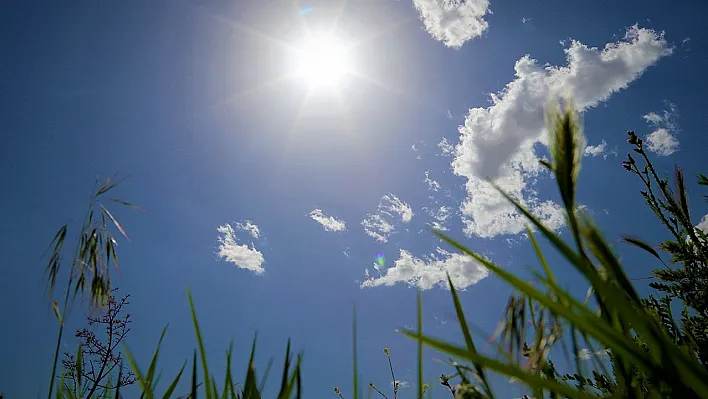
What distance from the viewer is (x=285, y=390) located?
36.1 inches

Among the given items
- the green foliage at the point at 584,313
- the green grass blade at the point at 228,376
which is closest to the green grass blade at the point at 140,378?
the green grass blade at the point at 228,376

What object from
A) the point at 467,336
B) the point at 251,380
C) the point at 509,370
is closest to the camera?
the point at 509,370

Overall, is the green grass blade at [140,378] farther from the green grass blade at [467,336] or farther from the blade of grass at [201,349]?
the green grass blade at [467,336]

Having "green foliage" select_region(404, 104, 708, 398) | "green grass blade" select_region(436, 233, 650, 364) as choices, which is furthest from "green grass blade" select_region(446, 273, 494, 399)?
"green grass blade" select_region(436, 233, 650, 364)

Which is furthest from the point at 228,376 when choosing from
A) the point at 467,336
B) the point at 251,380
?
the point at 467,336

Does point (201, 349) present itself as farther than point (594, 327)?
Yes

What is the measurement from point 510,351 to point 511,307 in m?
0.10

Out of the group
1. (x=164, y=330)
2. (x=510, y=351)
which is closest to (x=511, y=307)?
(x=510, y=351)

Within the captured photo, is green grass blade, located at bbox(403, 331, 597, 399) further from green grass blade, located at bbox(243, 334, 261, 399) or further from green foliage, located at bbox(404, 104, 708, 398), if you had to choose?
green grass blade, located at bbox(243, 334, 261, 399)

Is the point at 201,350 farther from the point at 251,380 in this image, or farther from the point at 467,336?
the point at 467,336

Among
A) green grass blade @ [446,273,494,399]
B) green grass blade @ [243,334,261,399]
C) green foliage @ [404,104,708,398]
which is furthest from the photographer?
green grass blade @ [243,334,261,399]

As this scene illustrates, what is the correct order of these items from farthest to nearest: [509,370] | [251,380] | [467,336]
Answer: [251,380] < [467,336] < [509,370]

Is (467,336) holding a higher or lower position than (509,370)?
higher

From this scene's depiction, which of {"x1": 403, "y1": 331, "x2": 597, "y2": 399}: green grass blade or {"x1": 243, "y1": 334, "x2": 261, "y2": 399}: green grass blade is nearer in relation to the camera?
{"x1": 403, "y1": 331, "x2": 597, "y2": 399}: green grass blade
